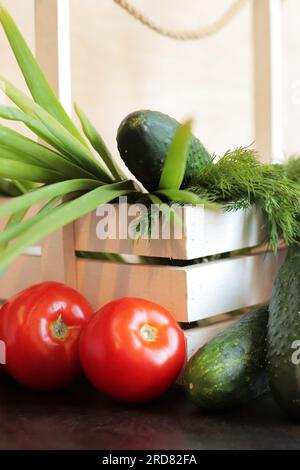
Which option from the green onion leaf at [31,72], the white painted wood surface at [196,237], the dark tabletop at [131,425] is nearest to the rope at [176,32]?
the green onion leaf at [31,72]

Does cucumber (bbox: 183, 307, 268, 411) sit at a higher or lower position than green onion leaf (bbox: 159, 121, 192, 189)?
lower

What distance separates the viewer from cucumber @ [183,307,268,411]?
0.70 meters

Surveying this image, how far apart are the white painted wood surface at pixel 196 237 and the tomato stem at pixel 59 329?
0.14 metres

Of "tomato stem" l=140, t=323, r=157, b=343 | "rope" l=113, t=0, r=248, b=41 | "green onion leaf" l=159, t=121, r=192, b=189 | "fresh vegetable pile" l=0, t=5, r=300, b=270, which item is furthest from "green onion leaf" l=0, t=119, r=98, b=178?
"rope" l=113, t=0, r=248, b=41

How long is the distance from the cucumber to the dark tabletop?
0.02 m

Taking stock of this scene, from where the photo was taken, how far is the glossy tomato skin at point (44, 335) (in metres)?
0.77

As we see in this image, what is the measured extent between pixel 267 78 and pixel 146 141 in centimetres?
57

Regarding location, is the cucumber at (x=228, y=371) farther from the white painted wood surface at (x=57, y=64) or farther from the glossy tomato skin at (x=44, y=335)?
the white painted wood surface at (x=57, y=64)

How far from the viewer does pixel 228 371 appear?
2.32 feet

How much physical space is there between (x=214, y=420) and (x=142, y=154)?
0.34 m

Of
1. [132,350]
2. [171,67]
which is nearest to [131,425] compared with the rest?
[132,350]

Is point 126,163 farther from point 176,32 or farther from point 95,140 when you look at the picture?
point 176,32

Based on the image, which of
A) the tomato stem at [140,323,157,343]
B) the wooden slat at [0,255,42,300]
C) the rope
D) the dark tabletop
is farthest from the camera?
the rope

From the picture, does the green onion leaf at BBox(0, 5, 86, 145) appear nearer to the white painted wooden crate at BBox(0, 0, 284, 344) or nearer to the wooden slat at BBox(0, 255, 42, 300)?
the white painted wooden crate at BBox(0, 0, 284, 344)
